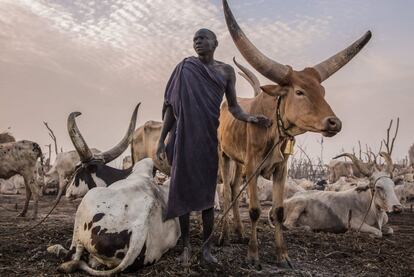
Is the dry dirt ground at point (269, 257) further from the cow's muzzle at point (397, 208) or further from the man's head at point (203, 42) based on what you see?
the man's head at point (203, 42)

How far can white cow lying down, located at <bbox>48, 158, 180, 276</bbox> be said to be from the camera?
136 inches

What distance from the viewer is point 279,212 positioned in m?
4.54

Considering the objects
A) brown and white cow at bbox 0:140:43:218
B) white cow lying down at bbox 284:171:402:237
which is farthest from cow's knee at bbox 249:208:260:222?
brown and white cow at bbox 0:140:43:218

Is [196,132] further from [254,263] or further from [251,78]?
[251,78]

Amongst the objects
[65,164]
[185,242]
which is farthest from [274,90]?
[65,164]

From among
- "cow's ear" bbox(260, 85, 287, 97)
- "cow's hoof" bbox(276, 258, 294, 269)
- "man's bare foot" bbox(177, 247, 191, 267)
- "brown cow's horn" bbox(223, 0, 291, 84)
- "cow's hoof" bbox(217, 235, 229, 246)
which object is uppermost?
"brown cow's horn" bbox(223, 0, 291, 84)

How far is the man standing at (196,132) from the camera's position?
379 cm

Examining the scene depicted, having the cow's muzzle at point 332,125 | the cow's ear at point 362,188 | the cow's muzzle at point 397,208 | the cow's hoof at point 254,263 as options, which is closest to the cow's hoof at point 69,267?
the cow's hoof at point 254,263

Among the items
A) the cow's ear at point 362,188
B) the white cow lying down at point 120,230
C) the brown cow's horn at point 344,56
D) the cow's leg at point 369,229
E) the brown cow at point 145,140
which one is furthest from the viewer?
the brown cow at point 145,140

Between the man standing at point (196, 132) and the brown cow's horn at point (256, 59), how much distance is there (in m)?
0.23

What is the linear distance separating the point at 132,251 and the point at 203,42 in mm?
1923

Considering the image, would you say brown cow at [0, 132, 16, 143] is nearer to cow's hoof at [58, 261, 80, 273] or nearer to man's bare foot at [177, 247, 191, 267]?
cow's hoof at [58, 261, 80, 273]

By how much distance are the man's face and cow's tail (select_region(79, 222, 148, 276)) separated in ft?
5.32

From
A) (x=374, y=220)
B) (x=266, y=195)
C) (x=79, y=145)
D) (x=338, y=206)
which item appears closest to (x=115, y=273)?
(x=79, y=145)
